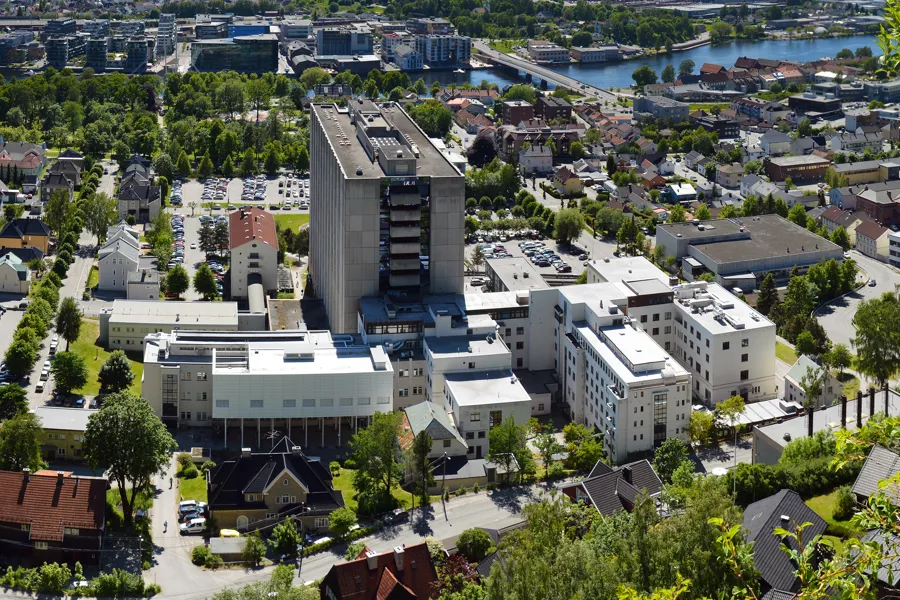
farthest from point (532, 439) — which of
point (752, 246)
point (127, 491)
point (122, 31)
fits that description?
point (122, 31)

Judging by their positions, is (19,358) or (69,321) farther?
(69,321)

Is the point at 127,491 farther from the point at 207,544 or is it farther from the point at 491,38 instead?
the point at 491,38

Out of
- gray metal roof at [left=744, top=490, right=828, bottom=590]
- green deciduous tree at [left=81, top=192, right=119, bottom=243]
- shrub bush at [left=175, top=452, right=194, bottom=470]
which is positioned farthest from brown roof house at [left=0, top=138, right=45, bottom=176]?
gray metal roof at [left=744, top=490, right=828, bottom=590]

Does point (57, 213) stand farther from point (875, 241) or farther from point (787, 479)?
point (787, 479)

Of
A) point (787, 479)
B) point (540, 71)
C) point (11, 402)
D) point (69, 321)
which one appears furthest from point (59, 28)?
point (787, 479)

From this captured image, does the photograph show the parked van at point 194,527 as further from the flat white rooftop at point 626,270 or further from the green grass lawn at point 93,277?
the green grass lawn at point 93,277

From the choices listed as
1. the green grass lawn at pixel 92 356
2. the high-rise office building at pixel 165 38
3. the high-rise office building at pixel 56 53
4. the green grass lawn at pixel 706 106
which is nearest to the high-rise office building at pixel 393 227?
the green grass lawn at pixel 92 356
